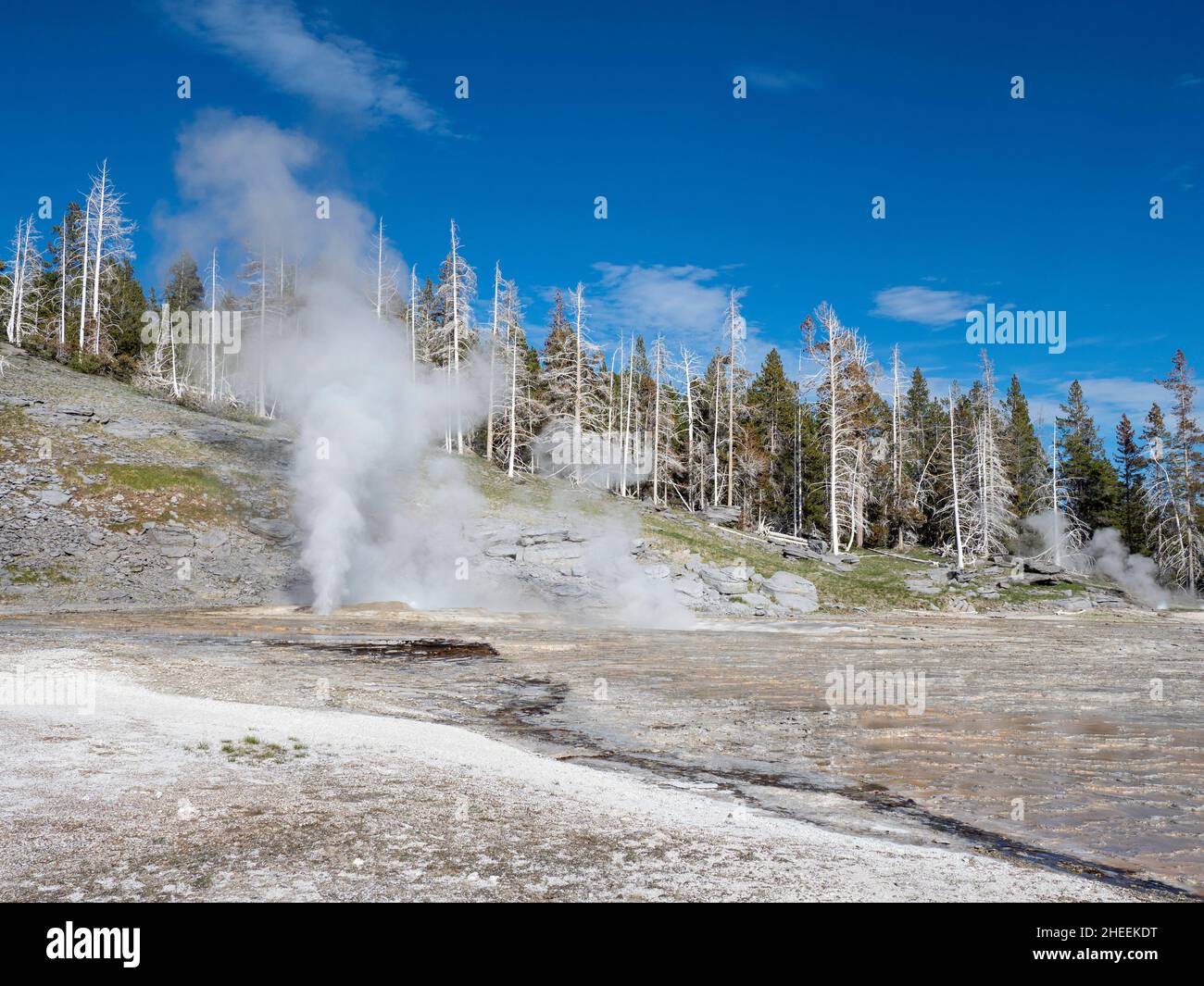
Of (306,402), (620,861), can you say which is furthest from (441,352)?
(620,861)

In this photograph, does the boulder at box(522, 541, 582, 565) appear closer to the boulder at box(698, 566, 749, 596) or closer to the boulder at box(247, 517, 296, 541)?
the boulder at box(698, 566, 749, 596)

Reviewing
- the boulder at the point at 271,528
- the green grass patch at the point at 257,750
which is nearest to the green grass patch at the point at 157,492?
the boulder at the point at 271,528

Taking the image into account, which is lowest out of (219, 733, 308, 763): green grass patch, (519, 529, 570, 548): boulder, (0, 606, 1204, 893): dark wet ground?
(0, 606, 1204, 893): dark wet ground

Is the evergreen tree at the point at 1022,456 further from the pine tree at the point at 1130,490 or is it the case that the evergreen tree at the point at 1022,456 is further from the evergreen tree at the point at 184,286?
the evergreen tree at the point at 184,286

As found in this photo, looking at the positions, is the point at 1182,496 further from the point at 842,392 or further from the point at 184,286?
the point at 184,286

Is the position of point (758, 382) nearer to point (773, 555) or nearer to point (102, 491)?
point (773, 555)

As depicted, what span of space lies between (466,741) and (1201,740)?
1067 cm

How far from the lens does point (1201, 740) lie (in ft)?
37.2

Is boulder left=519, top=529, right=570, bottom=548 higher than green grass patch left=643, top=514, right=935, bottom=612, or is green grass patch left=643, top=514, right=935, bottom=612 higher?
boulder left=519, top=529, right=570, bottom=548

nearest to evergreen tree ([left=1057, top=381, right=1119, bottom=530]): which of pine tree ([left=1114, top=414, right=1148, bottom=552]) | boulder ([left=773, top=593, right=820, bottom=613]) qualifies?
pine tree ([left=1114, top=414, right=1148, bottom=552])

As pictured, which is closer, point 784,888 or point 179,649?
point 784,888

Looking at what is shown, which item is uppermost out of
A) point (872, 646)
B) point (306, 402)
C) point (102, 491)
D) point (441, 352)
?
point (441, 352)

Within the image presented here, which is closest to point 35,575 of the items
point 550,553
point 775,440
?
point 550,553

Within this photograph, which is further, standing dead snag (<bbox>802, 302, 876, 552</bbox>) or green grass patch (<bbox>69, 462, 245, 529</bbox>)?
standing dead snag (<bbox>802, 302, 876, 552</bbox>)
